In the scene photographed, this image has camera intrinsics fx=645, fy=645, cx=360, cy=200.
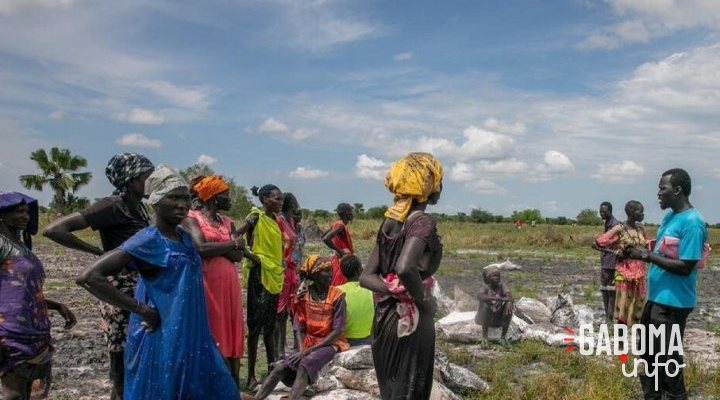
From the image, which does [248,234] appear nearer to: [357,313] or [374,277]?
[357,313]

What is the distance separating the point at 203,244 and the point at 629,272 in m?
5.46

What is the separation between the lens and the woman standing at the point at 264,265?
5.65 m

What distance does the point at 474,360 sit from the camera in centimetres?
638

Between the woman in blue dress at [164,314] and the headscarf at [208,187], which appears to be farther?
the headscarf at [208,187]

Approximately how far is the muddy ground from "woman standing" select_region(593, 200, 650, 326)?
1.50m

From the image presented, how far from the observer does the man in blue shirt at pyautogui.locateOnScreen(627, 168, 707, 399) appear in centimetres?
428

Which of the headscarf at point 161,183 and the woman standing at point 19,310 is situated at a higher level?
the headscarf at point 161,183

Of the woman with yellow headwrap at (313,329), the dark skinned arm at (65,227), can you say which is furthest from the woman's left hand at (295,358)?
the dark skinned arm at (65,227)

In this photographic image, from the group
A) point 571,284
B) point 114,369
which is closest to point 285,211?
point 114,369

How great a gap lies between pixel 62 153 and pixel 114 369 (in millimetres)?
30386

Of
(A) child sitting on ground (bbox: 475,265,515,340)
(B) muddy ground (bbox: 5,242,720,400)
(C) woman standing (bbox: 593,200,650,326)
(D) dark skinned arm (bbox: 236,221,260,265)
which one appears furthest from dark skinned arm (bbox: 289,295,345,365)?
(C) woman standing (bbox: 593,200,650,326)

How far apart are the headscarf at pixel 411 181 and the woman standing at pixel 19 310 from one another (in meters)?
2.06

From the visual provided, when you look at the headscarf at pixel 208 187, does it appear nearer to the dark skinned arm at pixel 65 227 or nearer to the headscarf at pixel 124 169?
the headscarf at pixel 124 169

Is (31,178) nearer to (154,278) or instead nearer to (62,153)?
(62,153)
